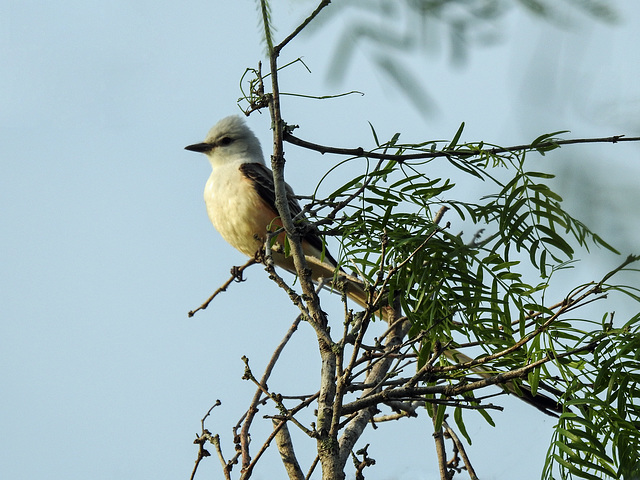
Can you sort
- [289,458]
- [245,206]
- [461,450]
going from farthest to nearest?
[245,206] → [461,450] → [289,458]

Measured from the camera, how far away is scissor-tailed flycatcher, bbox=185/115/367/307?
530 centimetres

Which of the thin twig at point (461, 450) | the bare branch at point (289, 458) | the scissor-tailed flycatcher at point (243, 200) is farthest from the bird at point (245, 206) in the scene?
the bare branch at point (289, 458)

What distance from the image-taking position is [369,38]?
108 cm

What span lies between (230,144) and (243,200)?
966 mm

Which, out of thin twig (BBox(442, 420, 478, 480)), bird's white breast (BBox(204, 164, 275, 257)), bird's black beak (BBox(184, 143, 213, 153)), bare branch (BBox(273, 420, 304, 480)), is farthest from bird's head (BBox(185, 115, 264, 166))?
bare branch (BBox(273, 420, 304, 480))

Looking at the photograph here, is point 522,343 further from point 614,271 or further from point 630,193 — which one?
point 630,193

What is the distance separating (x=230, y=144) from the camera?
20.5 feet

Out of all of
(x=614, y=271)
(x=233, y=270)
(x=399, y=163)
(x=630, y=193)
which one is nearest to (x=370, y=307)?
(x=399, y=163)

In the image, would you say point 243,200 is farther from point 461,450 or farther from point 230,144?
point 461,450

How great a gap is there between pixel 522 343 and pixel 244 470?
4.04 ft

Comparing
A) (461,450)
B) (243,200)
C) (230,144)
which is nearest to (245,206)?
(243,200)

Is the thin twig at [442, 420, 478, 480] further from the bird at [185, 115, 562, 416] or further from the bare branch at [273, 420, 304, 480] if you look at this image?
the bird at [185, 115, 562, 416]

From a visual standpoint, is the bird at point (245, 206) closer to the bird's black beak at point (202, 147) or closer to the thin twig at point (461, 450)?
the bird's black beak at point (202, 147)

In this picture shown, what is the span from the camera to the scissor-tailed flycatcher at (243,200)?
5.30 meters
